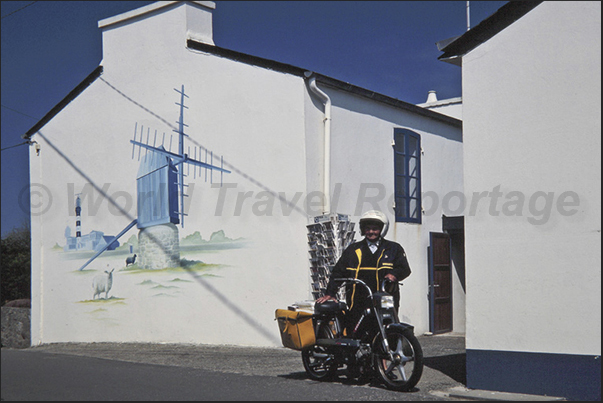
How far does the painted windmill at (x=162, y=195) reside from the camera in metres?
12.7

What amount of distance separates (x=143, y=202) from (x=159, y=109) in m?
1.78

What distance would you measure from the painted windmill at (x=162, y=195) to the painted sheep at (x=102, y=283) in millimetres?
993

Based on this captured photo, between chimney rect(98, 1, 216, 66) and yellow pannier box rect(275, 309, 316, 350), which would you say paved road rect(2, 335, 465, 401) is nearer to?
yellow pannier box rect(275, 309, 316, 350)

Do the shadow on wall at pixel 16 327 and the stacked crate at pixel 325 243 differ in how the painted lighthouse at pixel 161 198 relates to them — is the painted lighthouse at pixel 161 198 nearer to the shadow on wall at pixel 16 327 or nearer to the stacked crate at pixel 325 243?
the stacked crate at pixel 325 243

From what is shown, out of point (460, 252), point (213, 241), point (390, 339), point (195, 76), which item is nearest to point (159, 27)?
point (195, 76)

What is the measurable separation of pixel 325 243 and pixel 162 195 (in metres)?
3.69

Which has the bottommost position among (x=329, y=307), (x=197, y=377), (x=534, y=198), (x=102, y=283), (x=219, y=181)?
(x=197, y=377)

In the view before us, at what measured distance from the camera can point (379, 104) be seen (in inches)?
510

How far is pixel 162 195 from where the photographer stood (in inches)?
511

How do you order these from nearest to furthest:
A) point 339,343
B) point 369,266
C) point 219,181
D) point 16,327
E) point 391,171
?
1. point 339,343
2. point 369,266
3. point 219,181
4. point 391,171
5. point 16,327

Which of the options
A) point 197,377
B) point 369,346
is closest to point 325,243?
point 197,377

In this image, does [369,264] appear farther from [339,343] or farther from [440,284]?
[440,284]

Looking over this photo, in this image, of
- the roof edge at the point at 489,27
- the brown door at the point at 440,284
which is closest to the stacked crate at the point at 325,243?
the brown door at the point at 440,284

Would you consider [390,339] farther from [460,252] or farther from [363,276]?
[460,252]
